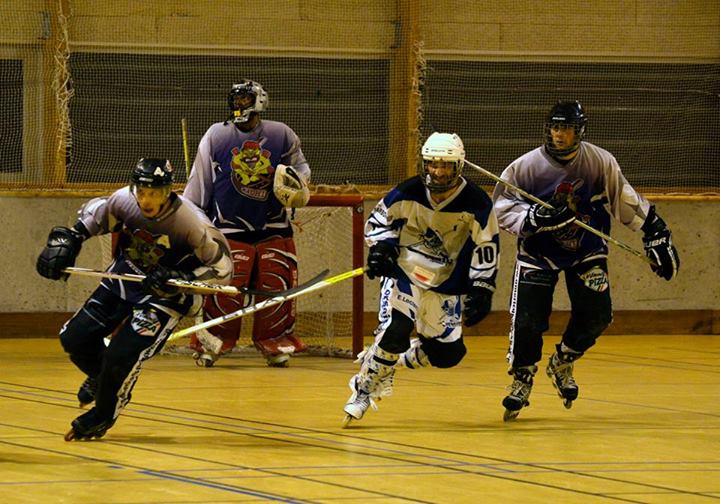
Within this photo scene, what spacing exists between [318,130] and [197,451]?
5.71m

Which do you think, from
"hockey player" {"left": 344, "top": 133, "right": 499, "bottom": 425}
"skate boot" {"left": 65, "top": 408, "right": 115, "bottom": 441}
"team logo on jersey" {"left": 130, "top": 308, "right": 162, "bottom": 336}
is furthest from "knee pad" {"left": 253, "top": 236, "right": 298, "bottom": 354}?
"skate boot" {"left": 65, "top": 408, "right": 115, "bottom": 441}

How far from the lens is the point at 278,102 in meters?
11.8

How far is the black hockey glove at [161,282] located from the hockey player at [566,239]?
6.02 ft

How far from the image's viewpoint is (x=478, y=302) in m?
7.19

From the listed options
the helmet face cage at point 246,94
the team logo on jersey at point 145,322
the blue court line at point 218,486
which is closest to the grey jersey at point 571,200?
the team logo on jersey at point 145,322

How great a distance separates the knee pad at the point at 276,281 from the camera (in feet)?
32.6

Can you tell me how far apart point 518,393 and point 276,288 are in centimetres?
267

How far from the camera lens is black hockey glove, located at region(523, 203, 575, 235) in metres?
7.53

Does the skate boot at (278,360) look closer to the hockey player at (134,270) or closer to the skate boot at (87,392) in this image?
the skate boot at (87,392)

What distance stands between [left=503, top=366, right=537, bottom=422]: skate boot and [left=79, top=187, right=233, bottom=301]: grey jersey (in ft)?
5.17

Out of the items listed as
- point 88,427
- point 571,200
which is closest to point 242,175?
point 571,200

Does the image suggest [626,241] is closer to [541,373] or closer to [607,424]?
[541,373]

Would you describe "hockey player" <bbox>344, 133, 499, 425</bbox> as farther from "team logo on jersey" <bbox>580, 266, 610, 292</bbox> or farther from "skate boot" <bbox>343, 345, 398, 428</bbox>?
"team logo on jersey" <bbox>580, 266, 610, 292</bbox>

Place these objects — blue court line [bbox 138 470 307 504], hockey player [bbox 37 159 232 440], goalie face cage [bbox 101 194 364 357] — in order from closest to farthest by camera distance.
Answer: blue court line [bbox 138 470 307 504] < hockey player [bbox 37 159 232 440] < goalie face cage [bbox 101 194 364 357]
